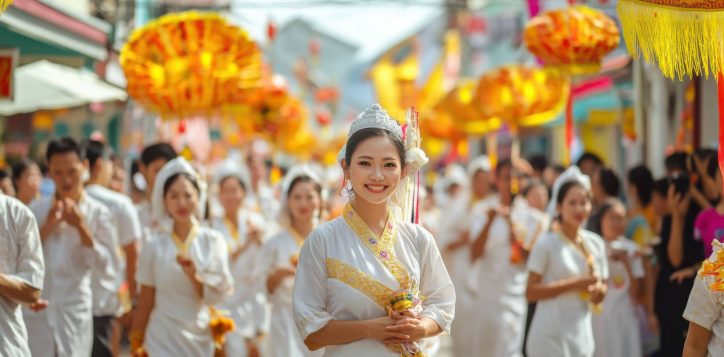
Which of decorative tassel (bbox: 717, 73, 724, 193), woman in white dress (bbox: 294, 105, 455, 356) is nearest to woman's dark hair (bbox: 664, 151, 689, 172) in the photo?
decorative tassel (bbox: 717, 73, 724, 193)

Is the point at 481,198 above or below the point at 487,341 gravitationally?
above

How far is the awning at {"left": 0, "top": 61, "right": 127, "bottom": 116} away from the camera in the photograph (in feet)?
35.3

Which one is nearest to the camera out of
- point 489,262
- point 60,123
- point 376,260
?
point 376,260

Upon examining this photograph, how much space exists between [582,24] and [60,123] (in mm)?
18286

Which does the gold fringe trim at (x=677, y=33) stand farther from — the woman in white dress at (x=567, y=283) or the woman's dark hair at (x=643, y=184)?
the woman's dark hair at (x=643, y=184)

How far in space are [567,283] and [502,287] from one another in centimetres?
399

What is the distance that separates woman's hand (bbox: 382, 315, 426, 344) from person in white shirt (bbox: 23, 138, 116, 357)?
12.3 ft

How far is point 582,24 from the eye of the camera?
10.2 metres

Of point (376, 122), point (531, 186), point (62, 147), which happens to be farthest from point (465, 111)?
point (376, 122)

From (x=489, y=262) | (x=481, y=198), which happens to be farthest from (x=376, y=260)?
(x=481, y=198)

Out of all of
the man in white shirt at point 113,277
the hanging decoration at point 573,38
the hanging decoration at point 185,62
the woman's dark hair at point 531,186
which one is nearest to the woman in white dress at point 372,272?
the man in white shirt at point 113,277

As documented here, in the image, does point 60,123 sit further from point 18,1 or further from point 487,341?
point 18,1

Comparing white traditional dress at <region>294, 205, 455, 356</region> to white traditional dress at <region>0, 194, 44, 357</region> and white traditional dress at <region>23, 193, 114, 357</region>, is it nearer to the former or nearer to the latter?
white traditional dress at <region>0, 194, 44, 357</region>

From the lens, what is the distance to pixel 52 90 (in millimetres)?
11227
